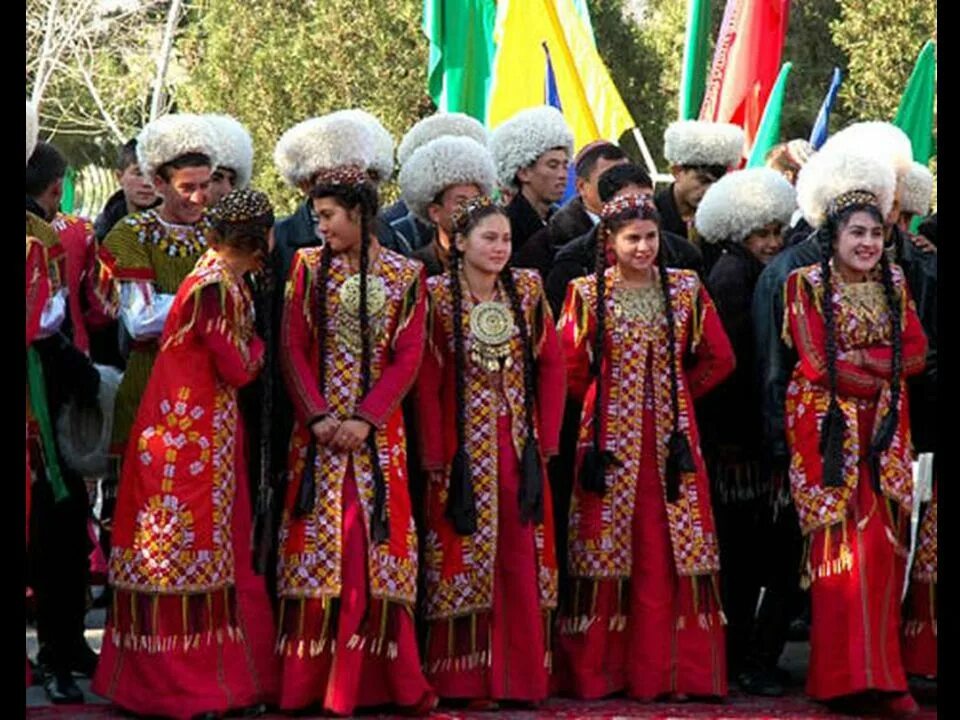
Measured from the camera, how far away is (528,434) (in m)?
7.56

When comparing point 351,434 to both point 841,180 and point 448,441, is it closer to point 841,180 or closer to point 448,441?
point 448,441

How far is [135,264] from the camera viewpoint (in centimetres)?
754

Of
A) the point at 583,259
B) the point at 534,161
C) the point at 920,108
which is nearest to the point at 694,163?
the point at 534,161

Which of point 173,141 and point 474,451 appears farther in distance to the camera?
point 173,141

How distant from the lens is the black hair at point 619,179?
8078 mm

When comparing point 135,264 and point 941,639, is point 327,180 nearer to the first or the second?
point 135,264

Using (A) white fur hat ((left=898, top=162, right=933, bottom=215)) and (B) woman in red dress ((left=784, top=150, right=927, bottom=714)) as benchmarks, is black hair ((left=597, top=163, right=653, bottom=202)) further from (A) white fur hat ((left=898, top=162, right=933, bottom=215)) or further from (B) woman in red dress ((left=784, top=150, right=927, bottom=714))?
(A) white fur hat ((left=898, top=162, right=933, bottom=215))

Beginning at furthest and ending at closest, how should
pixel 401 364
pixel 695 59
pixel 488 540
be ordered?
pixel 695 59 < pixel 488 540 < pixel 401 364

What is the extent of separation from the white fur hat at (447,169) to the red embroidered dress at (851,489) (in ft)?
4.03

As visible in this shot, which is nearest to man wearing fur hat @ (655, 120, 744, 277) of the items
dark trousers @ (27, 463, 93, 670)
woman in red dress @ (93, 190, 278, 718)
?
woman in red dress @ (93, 190, 278, 718)

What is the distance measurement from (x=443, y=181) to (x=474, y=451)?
1118 mm

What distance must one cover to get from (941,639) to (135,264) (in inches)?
119

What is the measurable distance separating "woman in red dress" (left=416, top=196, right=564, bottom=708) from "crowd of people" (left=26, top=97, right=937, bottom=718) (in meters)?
0.01
